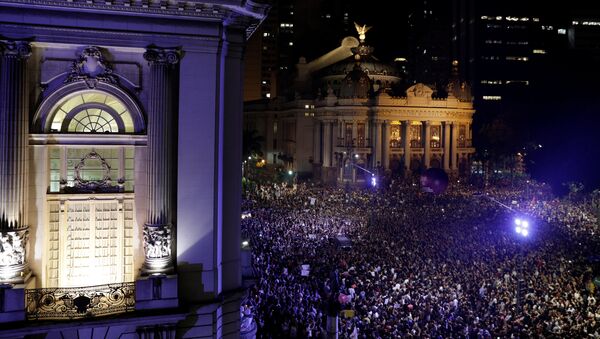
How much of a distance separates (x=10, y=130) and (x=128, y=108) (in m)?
2.45

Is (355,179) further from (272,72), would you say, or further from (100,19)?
(272,72)

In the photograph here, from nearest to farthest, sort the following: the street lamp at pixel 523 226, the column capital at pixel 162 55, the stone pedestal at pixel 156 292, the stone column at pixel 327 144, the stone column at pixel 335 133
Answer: the stone pedestal at pixel 156 292 → the column capital at pixel 162 55 → the street lamp at pixel 523 226 → the stone column at pixel 335 133 → the stone column at pixel 327 144

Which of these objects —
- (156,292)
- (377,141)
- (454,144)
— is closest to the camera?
(156,292)

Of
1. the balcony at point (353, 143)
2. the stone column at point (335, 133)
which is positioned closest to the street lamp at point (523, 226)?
the balcony at point (353, 143)

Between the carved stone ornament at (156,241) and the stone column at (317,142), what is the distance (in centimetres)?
6421

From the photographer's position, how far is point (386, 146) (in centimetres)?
7256

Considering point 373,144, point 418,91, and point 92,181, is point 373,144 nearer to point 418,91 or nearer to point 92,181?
point 418,91

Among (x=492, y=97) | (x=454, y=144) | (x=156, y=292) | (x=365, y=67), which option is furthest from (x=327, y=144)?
(x=156, y=292)

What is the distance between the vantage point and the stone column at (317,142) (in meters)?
76.8

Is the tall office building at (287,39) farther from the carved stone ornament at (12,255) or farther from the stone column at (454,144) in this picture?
the carved stone ornament at (12,255)

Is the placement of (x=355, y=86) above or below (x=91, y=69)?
above

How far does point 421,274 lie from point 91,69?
1646cm

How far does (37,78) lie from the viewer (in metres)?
12.0

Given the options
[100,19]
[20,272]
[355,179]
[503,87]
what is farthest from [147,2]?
[503,87]
